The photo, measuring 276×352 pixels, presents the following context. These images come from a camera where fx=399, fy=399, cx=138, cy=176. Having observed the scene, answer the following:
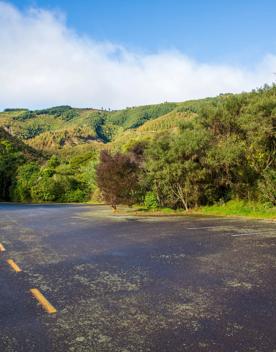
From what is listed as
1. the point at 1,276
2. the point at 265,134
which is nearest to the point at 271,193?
the point at 265,134

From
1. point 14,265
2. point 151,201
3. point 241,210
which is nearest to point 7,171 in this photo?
point 151,201

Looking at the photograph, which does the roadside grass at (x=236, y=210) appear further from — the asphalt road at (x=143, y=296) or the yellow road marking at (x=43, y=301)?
the yellow road marking at (x=43, y=301)

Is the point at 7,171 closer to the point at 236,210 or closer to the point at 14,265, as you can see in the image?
the point at 236,210

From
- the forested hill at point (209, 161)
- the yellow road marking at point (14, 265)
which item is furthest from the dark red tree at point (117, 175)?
the yellow road marking at point (14, 265)

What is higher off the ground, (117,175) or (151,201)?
(117,175)

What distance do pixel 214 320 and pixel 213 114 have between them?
23.0 m

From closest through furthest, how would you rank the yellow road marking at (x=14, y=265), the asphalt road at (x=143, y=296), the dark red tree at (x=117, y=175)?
the asphalt road at (x=143, y=296) → the yellow road marking at (x=14, y=265) → the dark red tree at (x=117, y=175)

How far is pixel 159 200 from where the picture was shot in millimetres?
30125

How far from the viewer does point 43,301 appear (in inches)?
274

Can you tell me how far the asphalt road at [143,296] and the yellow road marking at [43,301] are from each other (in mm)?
99

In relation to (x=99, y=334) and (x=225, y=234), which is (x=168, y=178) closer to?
(x=225, y=234)

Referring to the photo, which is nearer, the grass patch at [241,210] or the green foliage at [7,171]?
the grass patch at [241,210]

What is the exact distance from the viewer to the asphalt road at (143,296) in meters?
5.17

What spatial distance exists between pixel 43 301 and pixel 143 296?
176 centimetres
